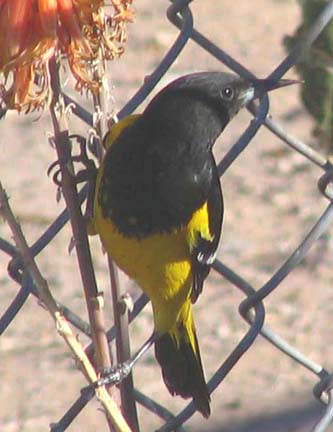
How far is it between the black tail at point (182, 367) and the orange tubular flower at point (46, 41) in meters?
0.65

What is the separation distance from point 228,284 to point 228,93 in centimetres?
207

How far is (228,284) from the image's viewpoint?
4027 millimetres

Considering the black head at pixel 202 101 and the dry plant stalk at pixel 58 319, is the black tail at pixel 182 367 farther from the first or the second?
the dry plant stalk at pixel 58 319

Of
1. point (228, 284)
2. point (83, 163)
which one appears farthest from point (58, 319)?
point (228, 284)

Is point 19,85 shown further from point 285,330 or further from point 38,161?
point 38,161

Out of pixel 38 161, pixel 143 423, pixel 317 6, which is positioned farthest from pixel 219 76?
pixel 38 161

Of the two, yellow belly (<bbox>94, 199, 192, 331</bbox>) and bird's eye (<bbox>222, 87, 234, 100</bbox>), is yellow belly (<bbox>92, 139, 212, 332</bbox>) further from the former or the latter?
bird's eye (<bbox>222, 87, 234, 100</bbox>)

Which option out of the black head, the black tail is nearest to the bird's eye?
the black head

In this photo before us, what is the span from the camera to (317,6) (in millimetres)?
2623

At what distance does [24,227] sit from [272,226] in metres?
0.77

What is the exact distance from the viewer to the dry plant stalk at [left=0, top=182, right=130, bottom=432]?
147 cm

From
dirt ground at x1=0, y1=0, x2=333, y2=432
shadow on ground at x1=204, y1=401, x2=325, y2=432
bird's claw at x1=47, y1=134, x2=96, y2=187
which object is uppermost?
dirt ground at x1=0, y1=0, x2=333, y2=432

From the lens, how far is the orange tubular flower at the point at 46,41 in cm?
147

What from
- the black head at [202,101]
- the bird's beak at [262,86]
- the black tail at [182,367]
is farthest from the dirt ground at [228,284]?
the bird's beak at [262,86]
